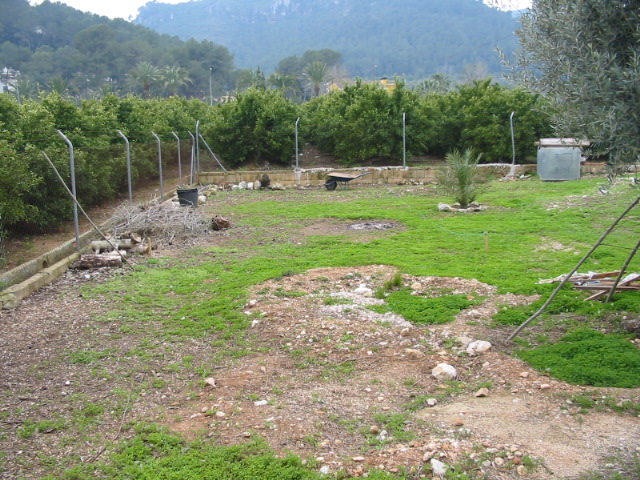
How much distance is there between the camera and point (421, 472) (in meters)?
3.67

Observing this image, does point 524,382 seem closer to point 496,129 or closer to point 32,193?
point 32,193

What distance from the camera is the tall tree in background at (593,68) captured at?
3979 mm

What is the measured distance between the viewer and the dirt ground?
3.89 m

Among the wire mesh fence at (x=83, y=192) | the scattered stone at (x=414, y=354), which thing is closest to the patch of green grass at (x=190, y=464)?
the scattered stone at (x=414, y=354)

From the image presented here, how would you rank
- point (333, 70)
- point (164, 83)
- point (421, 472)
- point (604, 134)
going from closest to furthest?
1. point (421, 472)
2. point (604, 134)
3. point (164, 83)
4. point (333, 70)

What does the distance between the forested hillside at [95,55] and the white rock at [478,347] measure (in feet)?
226

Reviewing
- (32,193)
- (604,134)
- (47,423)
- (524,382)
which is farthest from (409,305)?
(32,193)

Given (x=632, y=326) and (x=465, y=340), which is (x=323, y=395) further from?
(x=632, y=326)

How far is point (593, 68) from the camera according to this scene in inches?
163

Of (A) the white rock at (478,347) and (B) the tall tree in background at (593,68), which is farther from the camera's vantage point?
(A) the white rock at (478,347)

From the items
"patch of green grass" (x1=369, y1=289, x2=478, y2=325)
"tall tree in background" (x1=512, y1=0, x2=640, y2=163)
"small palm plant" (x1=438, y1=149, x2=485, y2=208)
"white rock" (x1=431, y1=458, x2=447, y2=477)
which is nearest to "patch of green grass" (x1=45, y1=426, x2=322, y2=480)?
"white rock" (x1=431, y1=458, x2=447, y2=477)

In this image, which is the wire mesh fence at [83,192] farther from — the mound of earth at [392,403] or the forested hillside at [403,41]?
the forested hillside at [403,41]

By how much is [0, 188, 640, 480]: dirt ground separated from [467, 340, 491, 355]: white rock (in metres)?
0.05

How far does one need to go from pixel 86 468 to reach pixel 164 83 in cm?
8258
